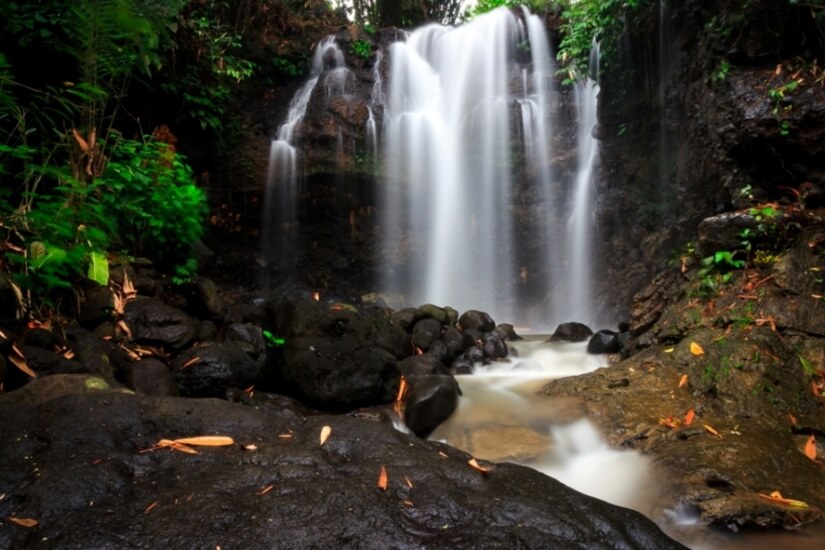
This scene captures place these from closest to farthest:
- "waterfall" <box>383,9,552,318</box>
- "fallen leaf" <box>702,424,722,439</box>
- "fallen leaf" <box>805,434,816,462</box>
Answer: "fallen leaf" <box>805,434,816,462</box>, "fallen leaf" <box>702,424,722,439</box>, "waterfall" <box>383,9,552,318</box>

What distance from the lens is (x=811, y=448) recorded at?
130 inches

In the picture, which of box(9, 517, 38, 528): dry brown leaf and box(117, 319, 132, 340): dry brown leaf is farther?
box(117, 319, 132, 340): dry brown leaf

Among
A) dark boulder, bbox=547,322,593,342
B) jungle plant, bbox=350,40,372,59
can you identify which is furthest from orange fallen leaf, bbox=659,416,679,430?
jungle plant, bbox=350,40,372,59

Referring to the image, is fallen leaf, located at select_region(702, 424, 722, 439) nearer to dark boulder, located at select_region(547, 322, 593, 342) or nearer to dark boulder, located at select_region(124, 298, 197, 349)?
dark boulder, located at select_region(547, 322, 593, 342)

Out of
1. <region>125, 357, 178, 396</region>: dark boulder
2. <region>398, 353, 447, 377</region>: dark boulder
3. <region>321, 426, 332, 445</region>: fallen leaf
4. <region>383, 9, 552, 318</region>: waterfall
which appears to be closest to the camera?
<region>321, 426, 332, 445</region>: fallen leaf

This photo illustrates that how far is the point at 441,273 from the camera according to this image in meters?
11.9

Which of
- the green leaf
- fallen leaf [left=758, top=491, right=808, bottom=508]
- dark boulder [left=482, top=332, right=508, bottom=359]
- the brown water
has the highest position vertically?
the green leaf

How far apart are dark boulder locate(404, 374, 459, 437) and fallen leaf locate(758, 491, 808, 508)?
7.81 feet

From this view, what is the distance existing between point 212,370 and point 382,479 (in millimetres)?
2865

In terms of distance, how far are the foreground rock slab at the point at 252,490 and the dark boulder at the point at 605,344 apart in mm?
4571

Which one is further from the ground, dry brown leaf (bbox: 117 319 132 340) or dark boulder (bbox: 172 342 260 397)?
dry brown leaf (bbox: 117 319 132 340)

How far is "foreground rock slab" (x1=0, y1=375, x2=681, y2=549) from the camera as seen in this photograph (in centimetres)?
163

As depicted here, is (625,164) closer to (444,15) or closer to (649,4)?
(649,4)

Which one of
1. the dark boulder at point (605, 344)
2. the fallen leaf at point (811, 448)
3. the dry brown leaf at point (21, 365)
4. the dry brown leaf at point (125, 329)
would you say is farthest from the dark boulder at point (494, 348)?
the dry brown leaf at point (21, 365)
